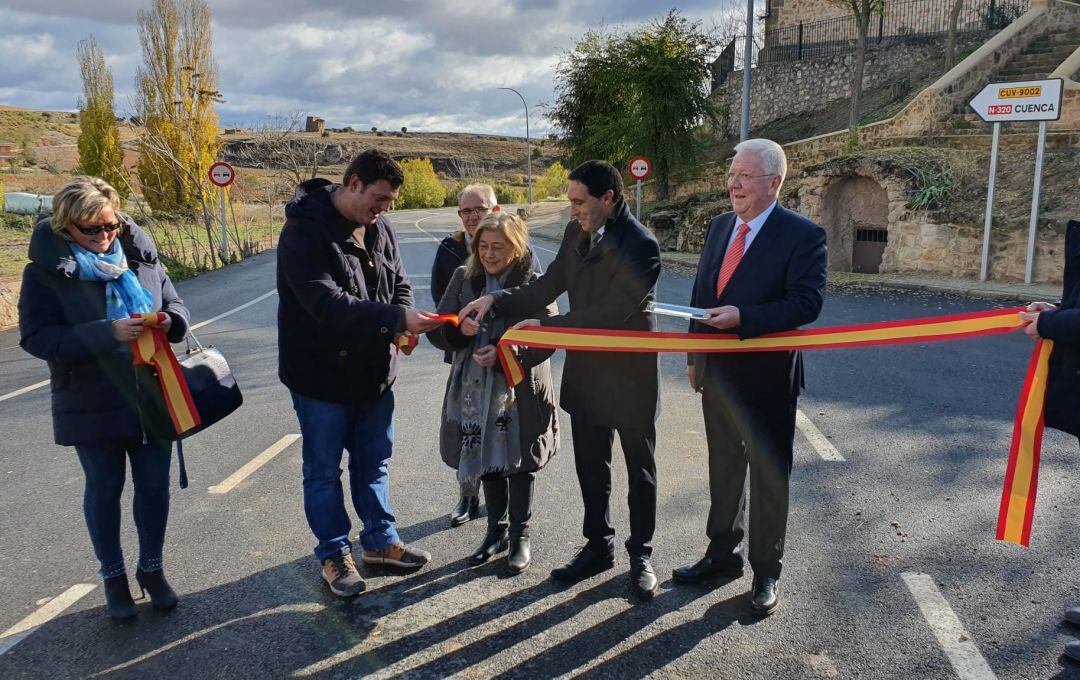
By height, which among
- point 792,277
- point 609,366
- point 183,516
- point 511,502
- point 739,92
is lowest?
point 183,516

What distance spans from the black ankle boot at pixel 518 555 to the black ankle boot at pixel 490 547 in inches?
4.2

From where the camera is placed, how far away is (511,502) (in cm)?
419

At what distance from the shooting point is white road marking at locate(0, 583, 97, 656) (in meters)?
3.45

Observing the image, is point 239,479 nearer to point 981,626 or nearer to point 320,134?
point 981,626

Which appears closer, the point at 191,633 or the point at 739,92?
the point at 191,633

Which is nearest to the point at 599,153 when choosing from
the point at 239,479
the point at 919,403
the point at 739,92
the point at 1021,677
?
the point at 739,92

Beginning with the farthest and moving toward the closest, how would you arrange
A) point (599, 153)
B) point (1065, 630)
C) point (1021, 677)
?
point (599, 153) < point (1065, 630) < point (1021, 677)

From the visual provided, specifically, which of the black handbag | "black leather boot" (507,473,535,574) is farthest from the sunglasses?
"black leather boot" (507,473,535,574)

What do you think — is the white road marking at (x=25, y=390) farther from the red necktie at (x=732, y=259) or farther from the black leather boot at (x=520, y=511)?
the red necktie at (x=732, y=259)

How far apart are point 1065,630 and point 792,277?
1856 millimetres

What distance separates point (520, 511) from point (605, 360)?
94 cm

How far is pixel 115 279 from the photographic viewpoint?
11.7 feet

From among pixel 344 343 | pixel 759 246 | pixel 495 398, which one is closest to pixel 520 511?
pixel 495 398

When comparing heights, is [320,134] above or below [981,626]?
above
